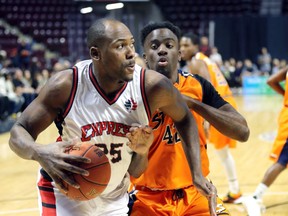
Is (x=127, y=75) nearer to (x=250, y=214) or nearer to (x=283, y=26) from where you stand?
(x=250, y=214)

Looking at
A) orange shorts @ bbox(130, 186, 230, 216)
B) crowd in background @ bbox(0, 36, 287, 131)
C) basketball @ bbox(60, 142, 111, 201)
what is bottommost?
crowd in background @ bbox(0, 36, 287, 131)

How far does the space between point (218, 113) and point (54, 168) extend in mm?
1284

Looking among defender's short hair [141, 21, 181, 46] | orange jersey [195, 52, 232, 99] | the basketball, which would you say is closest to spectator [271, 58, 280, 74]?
orange jersey [195, 52, 232, 99]

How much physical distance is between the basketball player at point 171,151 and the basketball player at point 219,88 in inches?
91.2

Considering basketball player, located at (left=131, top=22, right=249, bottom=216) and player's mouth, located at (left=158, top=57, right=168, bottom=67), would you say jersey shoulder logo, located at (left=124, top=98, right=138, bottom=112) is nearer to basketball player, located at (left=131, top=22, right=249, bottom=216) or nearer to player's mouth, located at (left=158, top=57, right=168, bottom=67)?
basketball player, located at (left=131, top=22, right=249, bottom=216)

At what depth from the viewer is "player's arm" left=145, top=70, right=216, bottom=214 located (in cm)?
288

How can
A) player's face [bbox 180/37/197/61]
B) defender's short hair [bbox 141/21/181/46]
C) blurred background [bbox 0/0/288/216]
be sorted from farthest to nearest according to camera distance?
blurred background [bbox 0/0/288/216] < player's face [bbox 180/37/197/61] < defender's short hair [bbox 141/21/181/46]

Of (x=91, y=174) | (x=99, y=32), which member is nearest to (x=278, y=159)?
(x=99, y=32)

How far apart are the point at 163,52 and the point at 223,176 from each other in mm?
3975

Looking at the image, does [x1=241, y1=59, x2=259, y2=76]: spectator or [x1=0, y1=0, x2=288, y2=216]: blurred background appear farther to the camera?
[x1=241, y1=59, x2=259, y2=76]: spectator

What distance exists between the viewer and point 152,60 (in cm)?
351

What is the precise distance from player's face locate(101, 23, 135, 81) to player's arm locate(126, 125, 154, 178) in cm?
27

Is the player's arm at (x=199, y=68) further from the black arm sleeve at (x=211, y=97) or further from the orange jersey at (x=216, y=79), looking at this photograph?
the black arm sleeve at (x=211, y=97)

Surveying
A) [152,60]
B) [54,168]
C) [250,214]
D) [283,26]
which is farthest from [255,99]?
[54,168]
